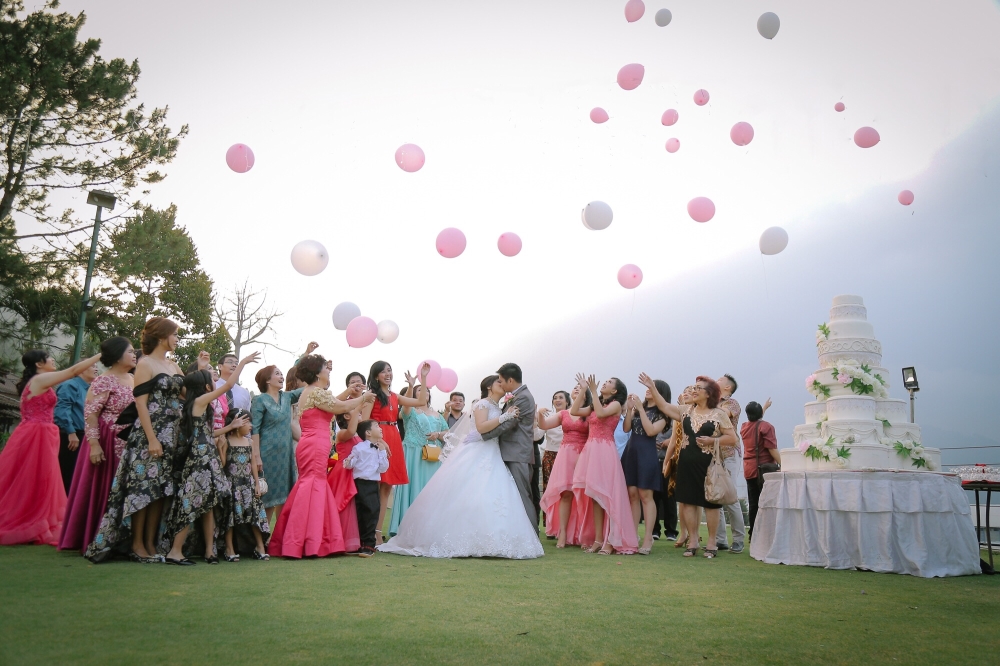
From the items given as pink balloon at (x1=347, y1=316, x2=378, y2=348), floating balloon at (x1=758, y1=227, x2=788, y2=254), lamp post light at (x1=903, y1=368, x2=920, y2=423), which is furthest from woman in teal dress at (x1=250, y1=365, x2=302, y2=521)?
lamp post light at (x1=903, y1=368, x2=920, y2=423)

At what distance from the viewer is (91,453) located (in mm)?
5598

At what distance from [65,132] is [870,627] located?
57.9 feet

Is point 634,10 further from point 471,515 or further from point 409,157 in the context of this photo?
point 471,515

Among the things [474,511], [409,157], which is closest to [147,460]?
[474,511]

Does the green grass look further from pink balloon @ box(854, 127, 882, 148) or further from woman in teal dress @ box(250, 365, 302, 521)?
pink balloon @ box(854, 127, 882, 148)

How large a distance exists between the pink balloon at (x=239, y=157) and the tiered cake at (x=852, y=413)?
7.28m

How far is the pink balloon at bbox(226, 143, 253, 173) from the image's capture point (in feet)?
28.2

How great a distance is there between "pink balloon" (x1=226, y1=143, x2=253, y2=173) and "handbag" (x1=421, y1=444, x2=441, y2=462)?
14.0ft

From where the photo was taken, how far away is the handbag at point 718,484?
6.87 meters

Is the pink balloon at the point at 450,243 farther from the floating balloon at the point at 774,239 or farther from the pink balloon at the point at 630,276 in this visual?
the floating balloon at the point at 774,239

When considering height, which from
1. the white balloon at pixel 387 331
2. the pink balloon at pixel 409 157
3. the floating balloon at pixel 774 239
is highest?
the pink balloon at pixel 409 157

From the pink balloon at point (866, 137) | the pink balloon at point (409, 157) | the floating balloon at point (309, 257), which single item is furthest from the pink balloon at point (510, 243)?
the pink balloon at point (866, 137)

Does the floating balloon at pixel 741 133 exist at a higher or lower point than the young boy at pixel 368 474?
higher

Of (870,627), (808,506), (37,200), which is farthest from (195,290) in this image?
(870,627)
